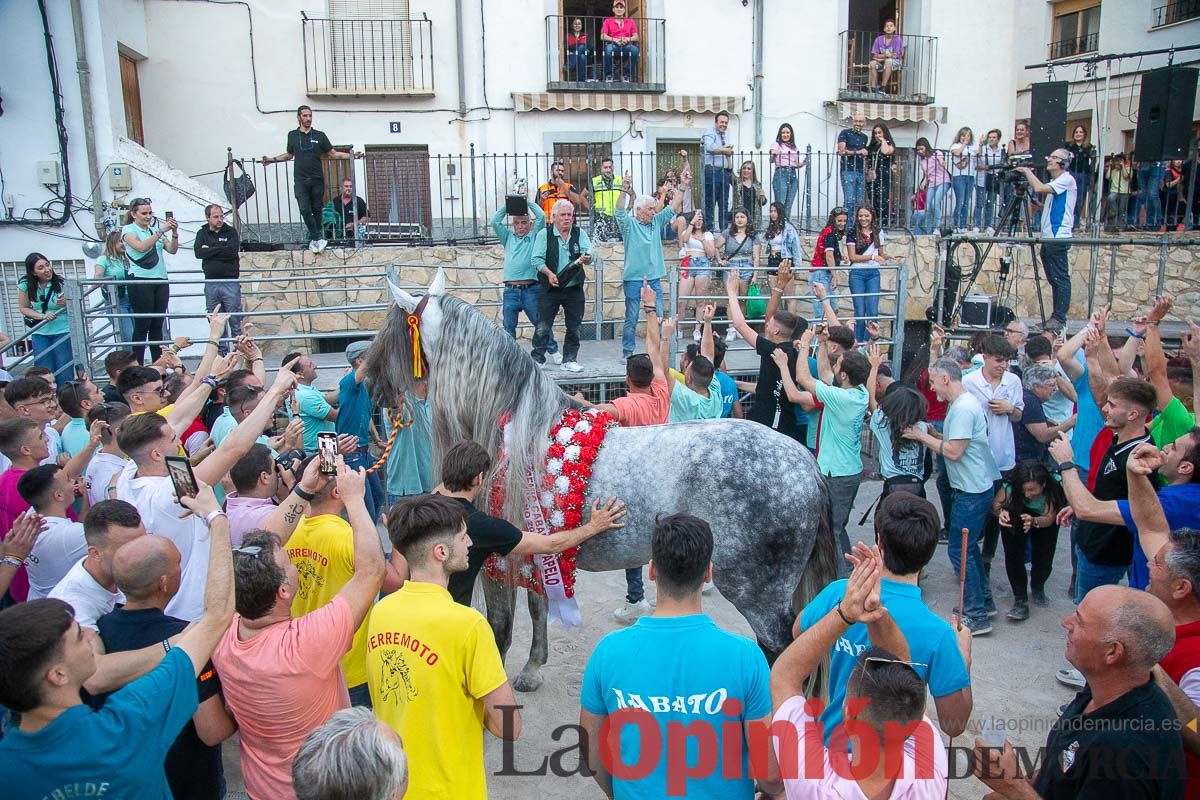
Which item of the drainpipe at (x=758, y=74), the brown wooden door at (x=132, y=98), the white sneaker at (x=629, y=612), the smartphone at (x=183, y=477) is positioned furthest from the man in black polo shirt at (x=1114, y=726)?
the drainpipe at (x=758, y=74)

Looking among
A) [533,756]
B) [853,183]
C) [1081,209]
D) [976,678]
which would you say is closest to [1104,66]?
[1081,209]

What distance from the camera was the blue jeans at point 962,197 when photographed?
15.0 m

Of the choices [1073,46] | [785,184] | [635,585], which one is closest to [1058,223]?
[785,184]

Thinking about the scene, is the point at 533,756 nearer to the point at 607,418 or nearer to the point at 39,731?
the point at 607,418

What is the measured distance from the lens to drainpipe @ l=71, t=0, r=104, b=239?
11.8m

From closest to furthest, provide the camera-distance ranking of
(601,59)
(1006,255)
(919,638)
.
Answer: (919,638) < (1006,255) < (601,59)

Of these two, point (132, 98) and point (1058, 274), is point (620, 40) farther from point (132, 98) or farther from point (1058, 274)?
point (1058, 274)

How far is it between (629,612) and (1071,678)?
2763mm

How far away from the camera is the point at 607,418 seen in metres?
4.91

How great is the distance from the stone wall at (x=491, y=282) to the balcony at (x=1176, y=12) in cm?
754

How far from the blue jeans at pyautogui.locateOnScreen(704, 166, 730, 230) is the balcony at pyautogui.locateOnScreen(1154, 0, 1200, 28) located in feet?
36.2

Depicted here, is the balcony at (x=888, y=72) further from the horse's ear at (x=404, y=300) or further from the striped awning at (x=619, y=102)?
the horse's ear at (x=404, y=300)

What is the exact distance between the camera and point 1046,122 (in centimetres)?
1216

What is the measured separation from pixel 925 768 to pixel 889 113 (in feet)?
57.8
